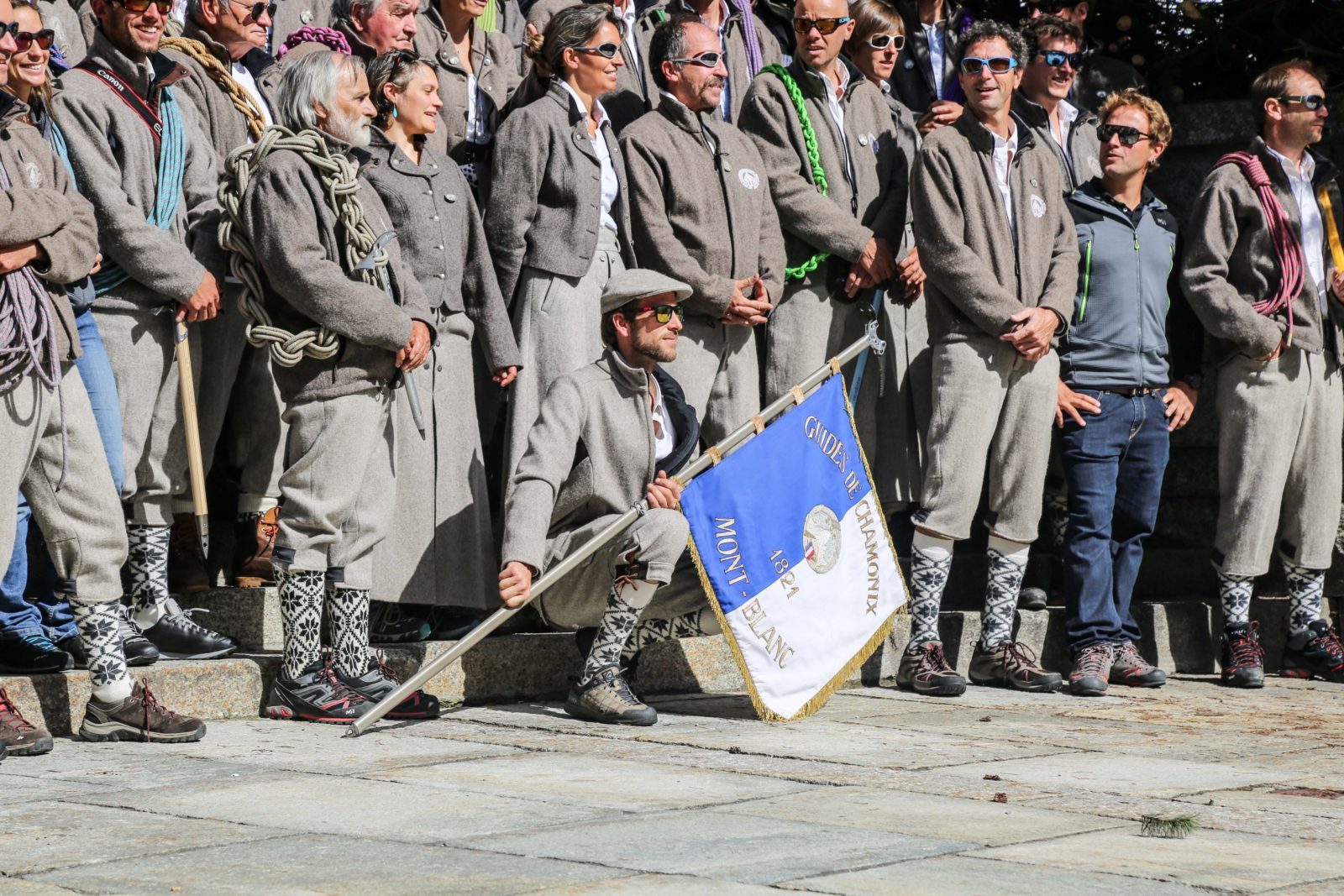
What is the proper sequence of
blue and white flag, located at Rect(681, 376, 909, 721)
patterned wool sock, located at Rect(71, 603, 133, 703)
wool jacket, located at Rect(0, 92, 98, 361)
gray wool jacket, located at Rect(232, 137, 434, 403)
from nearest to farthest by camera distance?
wool jacket, located at Rect(0, 92, 98, 361) → patterned wool sock, located at Rect(71, 603, 133, 703) → gray wool jacket, located at Rect(232, 137, 434, 403) → blue and white flag, located at Rect(681, 376, 909, 721)

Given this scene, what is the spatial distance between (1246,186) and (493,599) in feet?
11.7

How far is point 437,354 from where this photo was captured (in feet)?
22.0

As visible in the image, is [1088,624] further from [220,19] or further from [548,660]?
[220,19]

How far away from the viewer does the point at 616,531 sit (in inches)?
243

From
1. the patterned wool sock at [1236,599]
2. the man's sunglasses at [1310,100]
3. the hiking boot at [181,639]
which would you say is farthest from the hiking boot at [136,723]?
the man's sunglasses at [1310,100]

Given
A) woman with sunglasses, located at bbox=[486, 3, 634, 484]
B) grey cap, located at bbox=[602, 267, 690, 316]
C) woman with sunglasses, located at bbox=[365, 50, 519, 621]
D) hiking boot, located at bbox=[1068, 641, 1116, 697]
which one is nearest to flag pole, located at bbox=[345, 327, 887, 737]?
woman with sunglasses, located at bbox=[365, 50, 519, 621]

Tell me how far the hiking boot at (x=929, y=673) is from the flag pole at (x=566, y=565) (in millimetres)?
1118

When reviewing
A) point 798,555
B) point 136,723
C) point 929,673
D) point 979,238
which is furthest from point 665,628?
point 979,238

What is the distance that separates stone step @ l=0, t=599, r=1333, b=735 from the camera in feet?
19.0

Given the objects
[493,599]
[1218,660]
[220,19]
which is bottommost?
[1218,660]

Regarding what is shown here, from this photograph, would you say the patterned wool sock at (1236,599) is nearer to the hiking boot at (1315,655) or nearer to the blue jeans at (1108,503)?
the hiking boot at (1315,655)

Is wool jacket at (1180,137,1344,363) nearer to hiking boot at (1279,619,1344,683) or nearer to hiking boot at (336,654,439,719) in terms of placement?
hiking boot at (1279,619,1344,683)

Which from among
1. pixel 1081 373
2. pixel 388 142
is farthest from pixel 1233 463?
pixel 388 142

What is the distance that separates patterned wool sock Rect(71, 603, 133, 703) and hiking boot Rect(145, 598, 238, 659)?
2.54 feet
